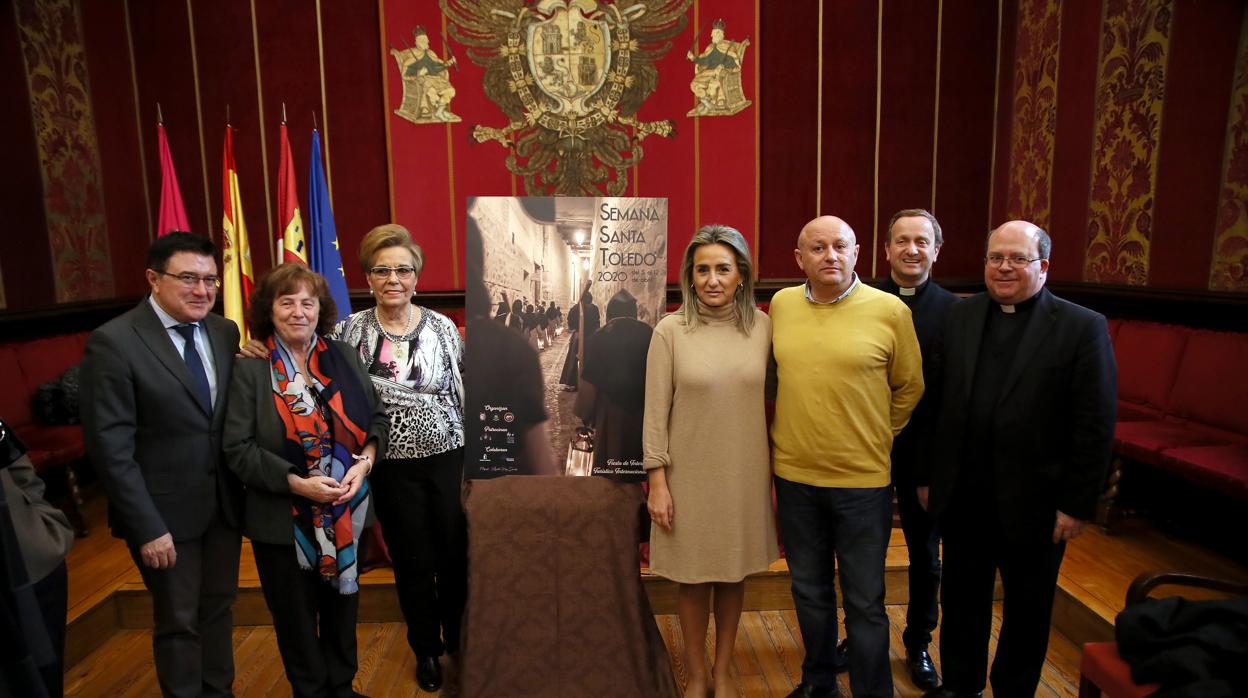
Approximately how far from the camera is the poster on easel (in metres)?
2.62

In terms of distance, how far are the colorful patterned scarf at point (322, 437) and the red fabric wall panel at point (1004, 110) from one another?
5153mm

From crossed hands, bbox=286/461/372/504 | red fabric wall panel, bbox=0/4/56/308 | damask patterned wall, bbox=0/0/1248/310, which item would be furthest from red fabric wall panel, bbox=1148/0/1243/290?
red fabric wall panel, bbox=0/4/56/308

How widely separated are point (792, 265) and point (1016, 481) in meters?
3.71

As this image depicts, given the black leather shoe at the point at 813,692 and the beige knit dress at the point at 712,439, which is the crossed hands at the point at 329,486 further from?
the black leather shoe at the point at 813,692

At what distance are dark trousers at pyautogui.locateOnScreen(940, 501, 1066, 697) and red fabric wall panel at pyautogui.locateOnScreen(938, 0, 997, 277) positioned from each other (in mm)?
3805

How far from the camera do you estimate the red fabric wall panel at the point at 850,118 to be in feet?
17.6

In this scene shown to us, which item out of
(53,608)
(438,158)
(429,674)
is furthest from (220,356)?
(438,158)

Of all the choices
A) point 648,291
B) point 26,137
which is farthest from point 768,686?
point 26,137

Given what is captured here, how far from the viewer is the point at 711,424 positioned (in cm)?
219

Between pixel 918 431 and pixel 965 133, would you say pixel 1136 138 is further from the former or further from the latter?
pixel 918 431

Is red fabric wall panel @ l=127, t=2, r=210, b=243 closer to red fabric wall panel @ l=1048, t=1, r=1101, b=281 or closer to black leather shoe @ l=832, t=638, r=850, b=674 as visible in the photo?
black leather shoe @ l=832, t=638, r=850, b=674

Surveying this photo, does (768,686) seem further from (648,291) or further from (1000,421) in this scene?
(648,291)

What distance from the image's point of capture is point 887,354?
85.0 inches

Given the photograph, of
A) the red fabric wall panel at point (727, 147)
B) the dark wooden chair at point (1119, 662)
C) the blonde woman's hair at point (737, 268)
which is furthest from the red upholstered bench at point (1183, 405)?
the red fabric wall panel at point (727, 147)
